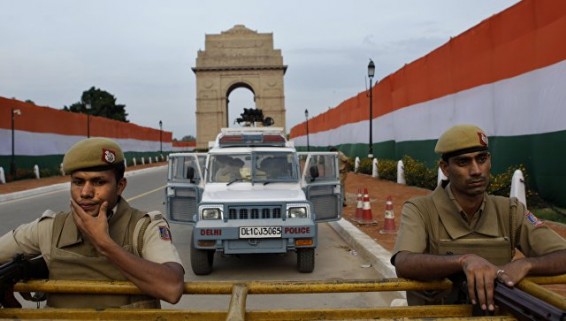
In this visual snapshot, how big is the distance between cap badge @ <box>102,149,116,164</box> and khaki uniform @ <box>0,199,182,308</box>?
0.22 m

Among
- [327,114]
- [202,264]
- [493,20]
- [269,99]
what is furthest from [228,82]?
[202,264]

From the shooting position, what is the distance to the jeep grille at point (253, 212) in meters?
6.51

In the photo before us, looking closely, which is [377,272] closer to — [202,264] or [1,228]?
[202,264]

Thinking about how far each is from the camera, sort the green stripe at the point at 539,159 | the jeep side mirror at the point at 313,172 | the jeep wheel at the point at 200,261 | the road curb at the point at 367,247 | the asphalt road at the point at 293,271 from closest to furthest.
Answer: the asphalt road at the point at 293,271, the road curb at the point at 367,247, the jeep wheel at the point at 200,261, the jeep side mirror at the point at 313,172, the green stripe at the point at 539,159

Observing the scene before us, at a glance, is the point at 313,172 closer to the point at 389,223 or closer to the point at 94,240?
the point at 389,223

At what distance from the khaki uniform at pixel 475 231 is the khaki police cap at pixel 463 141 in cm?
24

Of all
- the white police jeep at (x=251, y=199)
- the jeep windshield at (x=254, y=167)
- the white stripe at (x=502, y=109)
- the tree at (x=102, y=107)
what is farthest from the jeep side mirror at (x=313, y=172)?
the tree at (x=102, y=107)

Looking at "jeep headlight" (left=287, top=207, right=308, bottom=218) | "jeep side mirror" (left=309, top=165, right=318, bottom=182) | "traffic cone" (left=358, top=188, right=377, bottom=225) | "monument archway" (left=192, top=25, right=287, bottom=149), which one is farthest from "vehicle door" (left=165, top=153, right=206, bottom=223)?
"monument archway" (left=192, top=25, right=287, bottom=149)

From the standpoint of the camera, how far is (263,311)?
177 cm

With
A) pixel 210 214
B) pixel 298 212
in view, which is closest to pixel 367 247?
pixel 298 212

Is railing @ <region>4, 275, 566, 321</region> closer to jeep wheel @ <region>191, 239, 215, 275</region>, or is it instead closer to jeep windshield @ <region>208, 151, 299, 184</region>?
jeep wheel @ <region>191, 239, 215, 275</region>

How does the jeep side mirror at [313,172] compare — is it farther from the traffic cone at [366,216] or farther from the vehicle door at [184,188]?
the traffic cone at [366,216]

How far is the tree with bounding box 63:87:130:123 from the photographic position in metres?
81.1

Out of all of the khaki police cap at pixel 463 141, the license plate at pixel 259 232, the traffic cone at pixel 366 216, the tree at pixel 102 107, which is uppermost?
the tree at pixel 102 107
